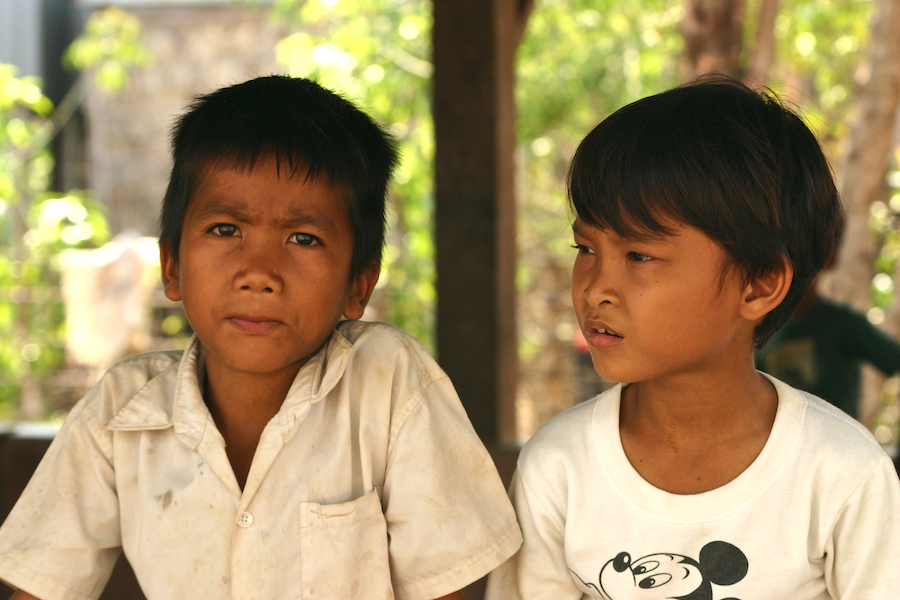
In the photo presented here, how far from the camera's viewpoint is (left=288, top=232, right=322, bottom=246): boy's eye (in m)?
1.48

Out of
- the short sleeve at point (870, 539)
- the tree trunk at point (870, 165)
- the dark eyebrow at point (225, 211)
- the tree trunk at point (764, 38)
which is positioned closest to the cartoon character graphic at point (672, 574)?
the short sleeve at point (870, 539)

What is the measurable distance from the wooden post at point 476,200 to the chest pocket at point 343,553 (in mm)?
1233

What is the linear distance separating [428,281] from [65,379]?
336 centimetres

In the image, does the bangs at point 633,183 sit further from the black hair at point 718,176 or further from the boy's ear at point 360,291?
the boy's ear at point 360,291

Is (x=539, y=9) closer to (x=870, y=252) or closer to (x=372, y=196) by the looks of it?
(x=870, y=252)

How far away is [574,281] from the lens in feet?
4.75

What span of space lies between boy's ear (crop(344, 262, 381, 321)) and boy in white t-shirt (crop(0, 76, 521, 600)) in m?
0.01

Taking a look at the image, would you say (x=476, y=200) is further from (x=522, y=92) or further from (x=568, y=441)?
(x=522, y=92)

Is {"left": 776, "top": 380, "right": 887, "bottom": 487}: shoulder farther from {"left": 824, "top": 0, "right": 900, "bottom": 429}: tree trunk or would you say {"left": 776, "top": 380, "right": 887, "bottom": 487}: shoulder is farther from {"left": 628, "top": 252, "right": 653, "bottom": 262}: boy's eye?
{"left": 824, "top": 0, "right": 900, "bottom": 429}: tree trunk

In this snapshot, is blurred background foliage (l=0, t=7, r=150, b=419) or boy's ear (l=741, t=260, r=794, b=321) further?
blurred background foliage (l=0, t=7, r=150, b=419)

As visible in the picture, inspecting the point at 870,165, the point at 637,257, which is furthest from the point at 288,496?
the point at 870,165

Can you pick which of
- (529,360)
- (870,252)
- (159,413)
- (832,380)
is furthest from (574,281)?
(529,360)

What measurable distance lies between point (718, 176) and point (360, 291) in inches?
26.1

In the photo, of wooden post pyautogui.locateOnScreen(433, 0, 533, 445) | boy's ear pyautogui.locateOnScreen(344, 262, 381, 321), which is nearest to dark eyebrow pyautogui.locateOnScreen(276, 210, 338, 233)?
boy's ear pyautogui.locateOnScreen(344, 262, 381, 321)
